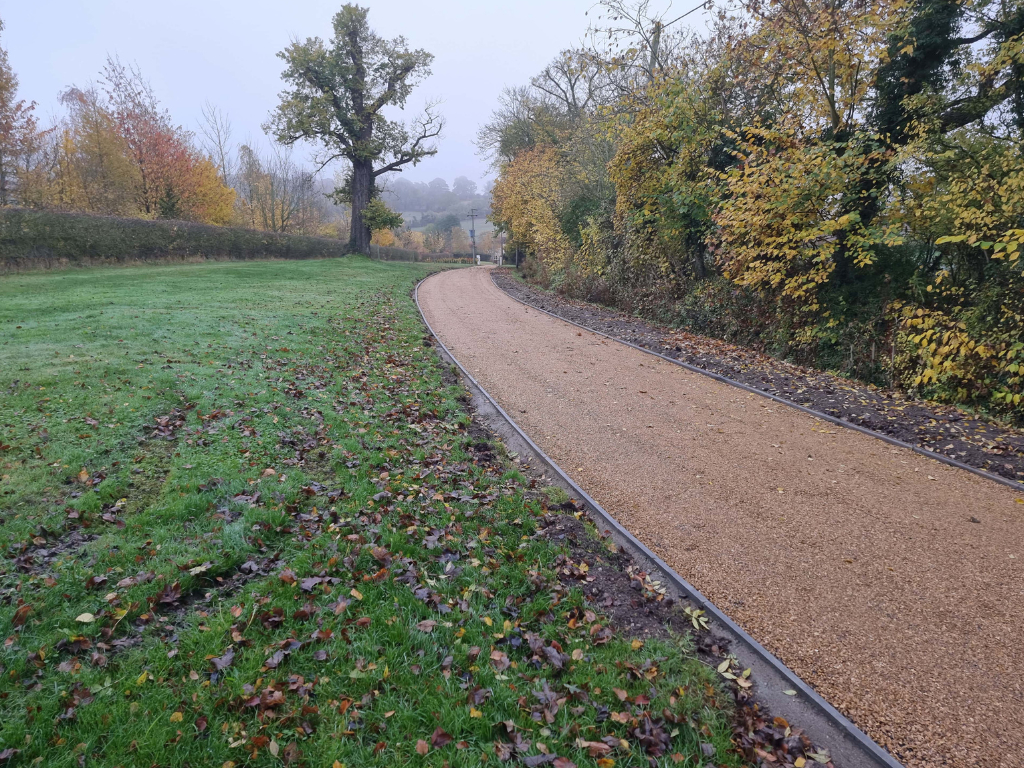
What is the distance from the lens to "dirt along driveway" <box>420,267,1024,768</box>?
290 cm

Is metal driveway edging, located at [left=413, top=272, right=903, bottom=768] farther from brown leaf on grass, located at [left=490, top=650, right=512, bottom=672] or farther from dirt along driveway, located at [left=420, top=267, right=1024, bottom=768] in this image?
brown leaf on grass, located at [left=490, top=650, right=512, bottom=672]

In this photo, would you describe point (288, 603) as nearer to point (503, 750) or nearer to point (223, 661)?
point (223, 661)

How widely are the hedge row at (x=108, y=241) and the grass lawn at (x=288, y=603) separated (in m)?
15.4

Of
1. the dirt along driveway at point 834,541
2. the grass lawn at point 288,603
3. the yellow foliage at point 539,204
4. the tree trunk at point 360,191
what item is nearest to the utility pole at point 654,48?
the yellow foliage at point 539,204

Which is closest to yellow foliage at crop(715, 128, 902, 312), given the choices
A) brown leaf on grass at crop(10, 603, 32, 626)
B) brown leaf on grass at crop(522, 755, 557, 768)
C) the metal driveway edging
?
the metal driveway edging

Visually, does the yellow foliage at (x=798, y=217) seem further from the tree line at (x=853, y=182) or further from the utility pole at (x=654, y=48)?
the utility pole at (x=654, y=48)

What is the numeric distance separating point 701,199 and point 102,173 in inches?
1235

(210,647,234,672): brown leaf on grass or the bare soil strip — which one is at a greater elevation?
the bare soil strip

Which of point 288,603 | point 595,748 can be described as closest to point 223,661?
point 288,603

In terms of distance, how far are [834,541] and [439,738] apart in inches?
139

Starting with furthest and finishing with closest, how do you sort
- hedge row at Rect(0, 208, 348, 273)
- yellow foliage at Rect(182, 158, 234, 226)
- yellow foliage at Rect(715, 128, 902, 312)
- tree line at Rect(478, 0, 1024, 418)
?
yellow foliage at Rect(182, 158, 234, 226)
hedge row at Rect(0, 208, 348, 273)
yellow foliage at Rect(715, 128, 902, 312)
tree line at Rect(478, 0, 1024, 418)

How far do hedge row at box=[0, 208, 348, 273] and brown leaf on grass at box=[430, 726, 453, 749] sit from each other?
23029mm

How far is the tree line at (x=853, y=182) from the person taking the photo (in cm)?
730

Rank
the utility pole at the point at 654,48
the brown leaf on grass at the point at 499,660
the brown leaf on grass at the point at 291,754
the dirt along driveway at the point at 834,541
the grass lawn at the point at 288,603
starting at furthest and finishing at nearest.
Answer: the utility pole at the point at 654,48 < the brown leaf on grass at the point at 499,660 < the dirt along driveway at the point at 834,541 < the grass lawn at the point at 288,603 < the brown leaf on grass at the point at 291,754
